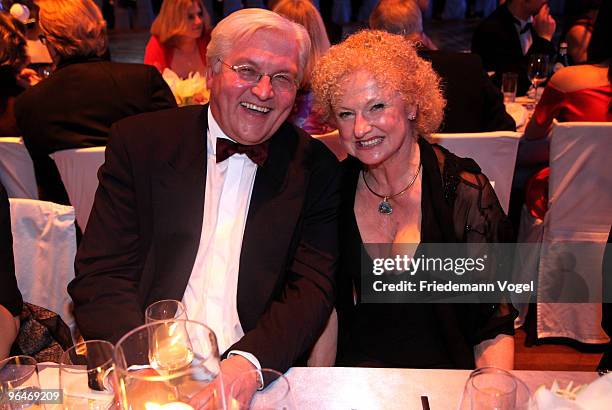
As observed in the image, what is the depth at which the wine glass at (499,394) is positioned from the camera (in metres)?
1.07

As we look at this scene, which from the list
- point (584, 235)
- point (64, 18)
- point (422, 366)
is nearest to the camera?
point (422, 366)

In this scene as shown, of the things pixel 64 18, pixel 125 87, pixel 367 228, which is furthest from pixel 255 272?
pixel 64 18

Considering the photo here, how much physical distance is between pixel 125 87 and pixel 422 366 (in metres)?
2.21

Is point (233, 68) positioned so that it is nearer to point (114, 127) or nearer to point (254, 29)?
point (254, 29)

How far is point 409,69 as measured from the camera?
6.30 ft

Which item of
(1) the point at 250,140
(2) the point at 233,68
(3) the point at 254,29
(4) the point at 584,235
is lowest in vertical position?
(4) the point at 584,235

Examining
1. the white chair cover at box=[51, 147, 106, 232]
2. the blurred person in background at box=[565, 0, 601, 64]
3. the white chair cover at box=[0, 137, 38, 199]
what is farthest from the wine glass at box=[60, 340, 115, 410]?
the blurred person in background at box=[565, 0, 601, 64]

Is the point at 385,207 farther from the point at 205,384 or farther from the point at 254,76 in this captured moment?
the point at 205,384

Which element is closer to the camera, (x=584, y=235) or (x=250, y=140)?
(x=250, y=140)

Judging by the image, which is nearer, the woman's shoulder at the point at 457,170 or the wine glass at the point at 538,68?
the woman's shoulder at the point at 457,170

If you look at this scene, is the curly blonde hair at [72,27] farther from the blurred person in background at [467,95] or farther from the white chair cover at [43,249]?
the blurred person in background at [467,95]

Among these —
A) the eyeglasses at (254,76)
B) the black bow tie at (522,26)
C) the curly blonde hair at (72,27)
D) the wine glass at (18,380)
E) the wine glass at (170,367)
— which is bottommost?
the wine glass at (18,380)

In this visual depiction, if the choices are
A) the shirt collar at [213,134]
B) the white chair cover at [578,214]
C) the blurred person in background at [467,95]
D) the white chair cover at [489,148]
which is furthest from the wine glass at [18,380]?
the blurred person in background at [467,95]

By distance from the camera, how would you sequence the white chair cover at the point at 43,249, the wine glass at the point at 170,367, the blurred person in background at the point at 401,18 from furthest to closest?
1. the blurred person in background at the point at 401,18
2. the white chair cover at the point at 43,249
3. the wine glass at the point at 170,367
